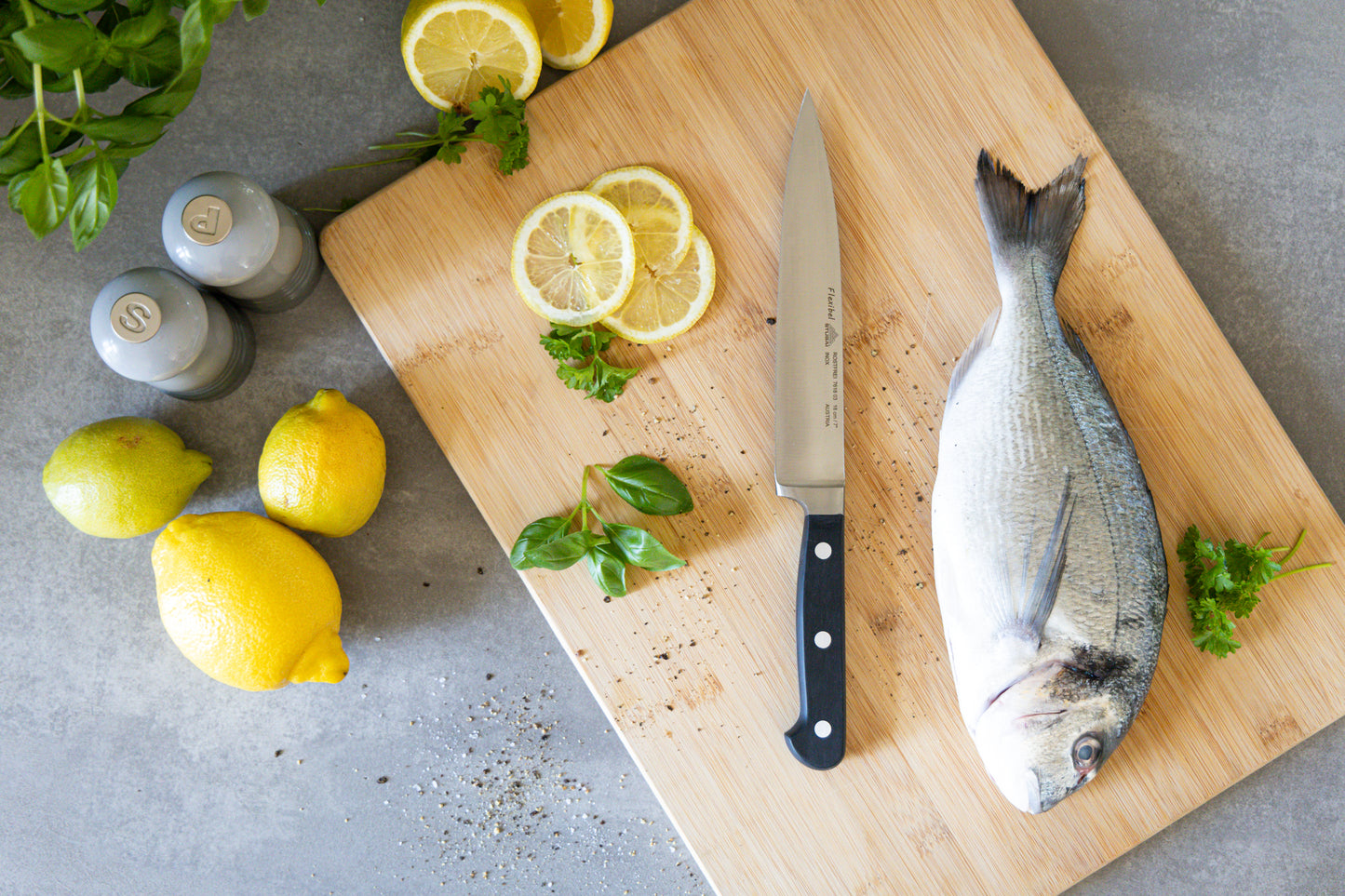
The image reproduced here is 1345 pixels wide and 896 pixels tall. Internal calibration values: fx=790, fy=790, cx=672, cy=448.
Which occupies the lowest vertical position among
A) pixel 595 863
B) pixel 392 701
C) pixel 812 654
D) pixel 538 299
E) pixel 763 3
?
pixel 595 863

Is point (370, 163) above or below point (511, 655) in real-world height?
above

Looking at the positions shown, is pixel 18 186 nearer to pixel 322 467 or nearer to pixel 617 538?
pixel 322 467

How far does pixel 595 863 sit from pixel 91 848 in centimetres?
86

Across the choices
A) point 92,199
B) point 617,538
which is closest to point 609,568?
point 617,538

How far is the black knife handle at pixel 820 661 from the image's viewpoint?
4.06ft

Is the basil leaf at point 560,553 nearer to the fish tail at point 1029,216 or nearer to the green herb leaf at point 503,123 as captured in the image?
the green herb leaf at point 503,123

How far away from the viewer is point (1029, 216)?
4.25 ft

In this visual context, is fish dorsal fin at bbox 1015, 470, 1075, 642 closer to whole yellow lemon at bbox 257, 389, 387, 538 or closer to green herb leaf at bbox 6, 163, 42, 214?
whole yellow lemon at bbox 257, 389, 387, 538

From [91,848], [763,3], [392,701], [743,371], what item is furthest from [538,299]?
[91,848]

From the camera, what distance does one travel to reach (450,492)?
1383mm

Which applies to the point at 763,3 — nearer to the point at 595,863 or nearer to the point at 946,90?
the point at 946,90

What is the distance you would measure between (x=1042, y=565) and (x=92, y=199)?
50.7 inches

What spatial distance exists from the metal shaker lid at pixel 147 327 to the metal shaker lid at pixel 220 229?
0.16 feet

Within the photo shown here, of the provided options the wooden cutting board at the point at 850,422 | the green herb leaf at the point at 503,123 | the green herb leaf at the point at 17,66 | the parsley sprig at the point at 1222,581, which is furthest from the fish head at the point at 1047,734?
the green herb leaf at the point at 17,66
